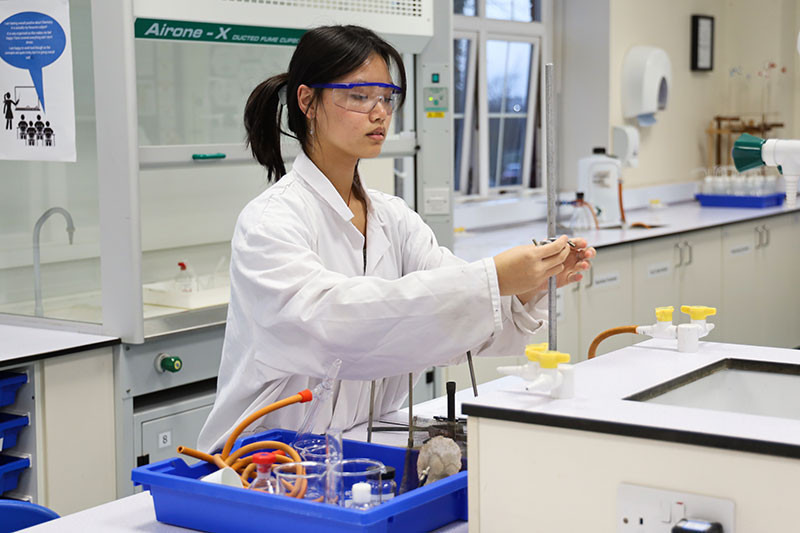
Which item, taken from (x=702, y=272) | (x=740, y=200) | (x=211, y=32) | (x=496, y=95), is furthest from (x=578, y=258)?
(x=740, y=200)

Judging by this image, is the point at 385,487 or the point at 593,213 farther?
the point at 593,213

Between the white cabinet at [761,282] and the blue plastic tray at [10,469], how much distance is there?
156 inches

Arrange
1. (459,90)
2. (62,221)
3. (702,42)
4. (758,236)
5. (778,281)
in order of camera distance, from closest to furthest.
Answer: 1. (62,221)
2. (459,90)
3. (758,236)
4. (778,281)
5. (702,42)

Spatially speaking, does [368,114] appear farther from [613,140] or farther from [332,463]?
[613,140]

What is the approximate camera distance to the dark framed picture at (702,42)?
650 centimetres

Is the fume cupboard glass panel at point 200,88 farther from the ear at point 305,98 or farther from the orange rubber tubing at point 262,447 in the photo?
the orange rubber tubing at point 262,447

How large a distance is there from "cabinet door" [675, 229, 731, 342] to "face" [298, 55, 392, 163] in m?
3.51

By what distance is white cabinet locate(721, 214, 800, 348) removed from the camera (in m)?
5.54

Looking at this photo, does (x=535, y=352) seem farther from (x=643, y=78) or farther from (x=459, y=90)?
(x=643, y=78)

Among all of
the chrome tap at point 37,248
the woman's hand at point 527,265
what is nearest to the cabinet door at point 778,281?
the chrome tap at point 37,248

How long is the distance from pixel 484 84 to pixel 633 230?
1.19 meters

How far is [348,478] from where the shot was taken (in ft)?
4.75

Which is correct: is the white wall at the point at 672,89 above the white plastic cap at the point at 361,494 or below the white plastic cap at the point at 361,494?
above

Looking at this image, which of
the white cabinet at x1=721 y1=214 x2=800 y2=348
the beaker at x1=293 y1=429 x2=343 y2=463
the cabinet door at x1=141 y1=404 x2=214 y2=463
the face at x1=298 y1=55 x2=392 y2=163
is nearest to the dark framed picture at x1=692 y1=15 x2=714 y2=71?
the white cabinet at x1=721 y1=214 x2=800 y2=348
